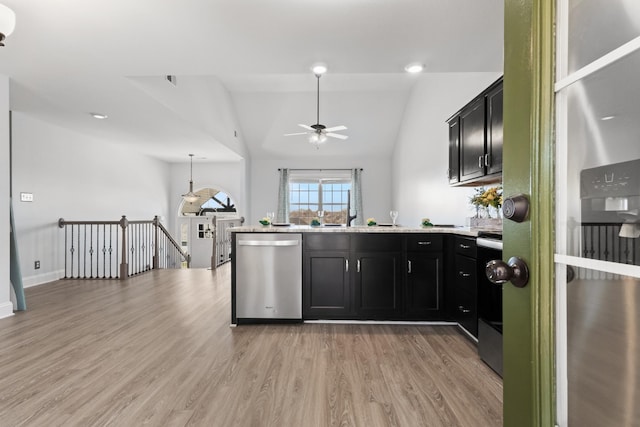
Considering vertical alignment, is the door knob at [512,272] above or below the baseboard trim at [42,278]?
above

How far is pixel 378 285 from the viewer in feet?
10.8

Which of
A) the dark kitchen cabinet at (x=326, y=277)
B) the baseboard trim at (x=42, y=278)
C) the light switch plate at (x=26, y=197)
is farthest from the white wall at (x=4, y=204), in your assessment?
the dark kitchen cabinet at (x=326, y=277)

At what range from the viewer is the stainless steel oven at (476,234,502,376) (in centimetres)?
230

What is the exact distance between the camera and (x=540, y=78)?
2.16 ft

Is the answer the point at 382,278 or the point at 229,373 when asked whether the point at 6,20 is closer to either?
the point at 229,373

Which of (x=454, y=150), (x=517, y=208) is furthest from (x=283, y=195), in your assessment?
(x=517, y=208)

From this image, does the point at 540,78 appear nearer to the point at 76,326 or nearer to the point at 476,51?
the point at 476,51

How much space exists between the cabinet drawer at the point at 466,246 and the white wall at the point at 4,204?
15.1ft

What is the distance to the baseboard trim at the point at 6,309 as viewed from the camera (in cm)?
351

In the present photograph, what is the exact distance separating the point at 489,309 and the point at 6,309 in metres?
4.69

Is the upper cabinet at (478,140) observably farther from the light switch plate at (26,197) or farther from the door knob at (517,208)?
the light switch plate at (26,197)

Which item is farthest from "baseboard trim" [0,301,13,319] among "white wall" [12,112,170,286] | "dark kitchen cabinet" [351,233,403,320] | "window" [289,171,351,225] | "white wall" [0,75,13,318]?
"window" [289,171,351,225]

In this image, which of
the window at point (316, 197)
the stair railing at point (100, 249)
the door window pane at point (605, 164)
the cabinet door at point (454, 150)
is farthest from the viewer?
the window at point (316, 197)

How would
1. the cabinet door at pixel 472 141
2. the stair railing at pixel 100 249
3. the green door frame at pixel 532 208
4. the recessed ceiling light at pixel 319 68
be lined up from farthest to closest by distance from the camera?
1. the stair railing at pixel 100 249
2. the recessed ceiling light at pixel 319 68
3. the cabinet door at pixel 472 141
4. the green door frame at pixel 532 208
